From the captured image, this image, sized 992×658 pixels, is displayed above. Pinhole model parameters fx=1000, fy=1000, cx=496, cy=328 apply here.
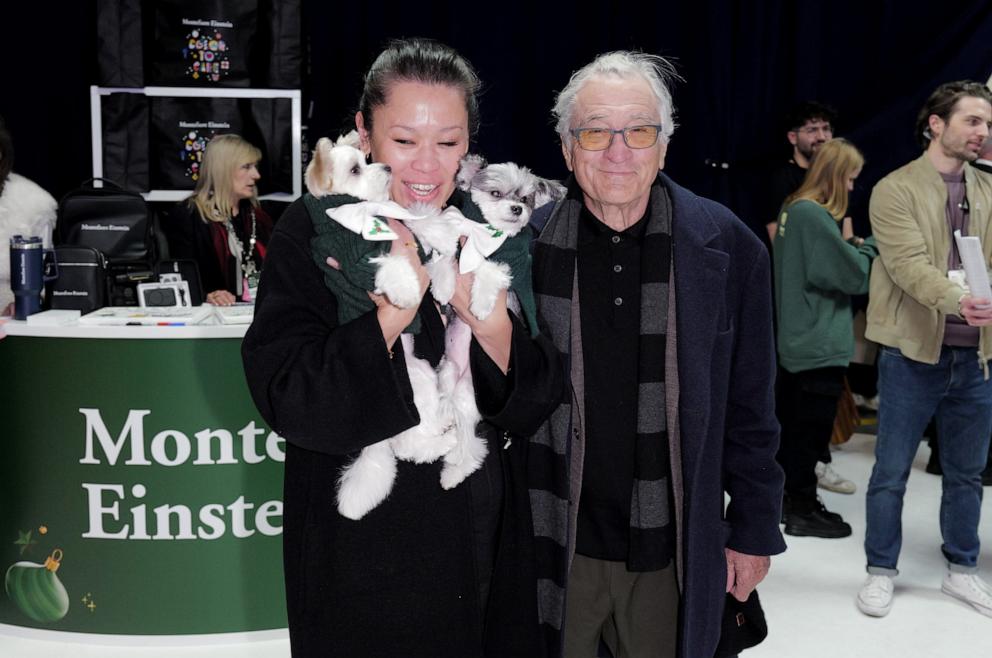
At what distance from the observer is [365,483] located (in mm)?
1505

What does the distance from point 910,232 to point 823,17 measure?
2.93 m

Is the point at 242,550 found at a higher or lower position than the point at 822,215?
lower

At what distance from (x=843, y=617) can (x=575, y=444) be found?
2184 millimetres

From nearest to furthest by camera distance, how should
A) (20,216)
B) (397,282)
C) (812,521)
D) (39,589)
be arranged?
1. (397,282)
2. (39,589)
3. (20,216)
4. (812,521)

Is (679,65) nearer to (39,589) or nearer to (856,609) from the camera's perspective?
(856,609)

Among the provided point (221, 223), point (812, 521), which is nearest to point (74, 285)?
point (221, 223)

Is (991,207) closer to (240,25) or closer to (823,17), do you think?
(823,17)

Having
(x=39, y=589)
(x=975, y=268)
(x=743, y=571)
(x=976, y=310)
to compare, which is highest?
(x=975, y=268)

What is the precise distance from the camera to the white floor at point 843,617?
3.19 meters

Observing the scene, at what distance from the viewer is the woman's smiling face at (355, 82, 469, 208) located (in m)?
1.52

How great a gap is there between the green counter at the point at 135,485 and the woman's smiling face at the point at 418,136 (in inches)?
66.8

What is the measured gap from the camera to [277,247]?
1503 millimetres

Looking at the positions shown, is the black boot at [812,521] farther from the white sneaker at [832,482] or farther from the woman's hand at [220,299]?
the woman's hand at [220,299]

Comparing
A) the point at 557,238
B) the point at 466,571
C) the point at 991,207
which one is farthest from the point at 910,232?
the point at 466,571
